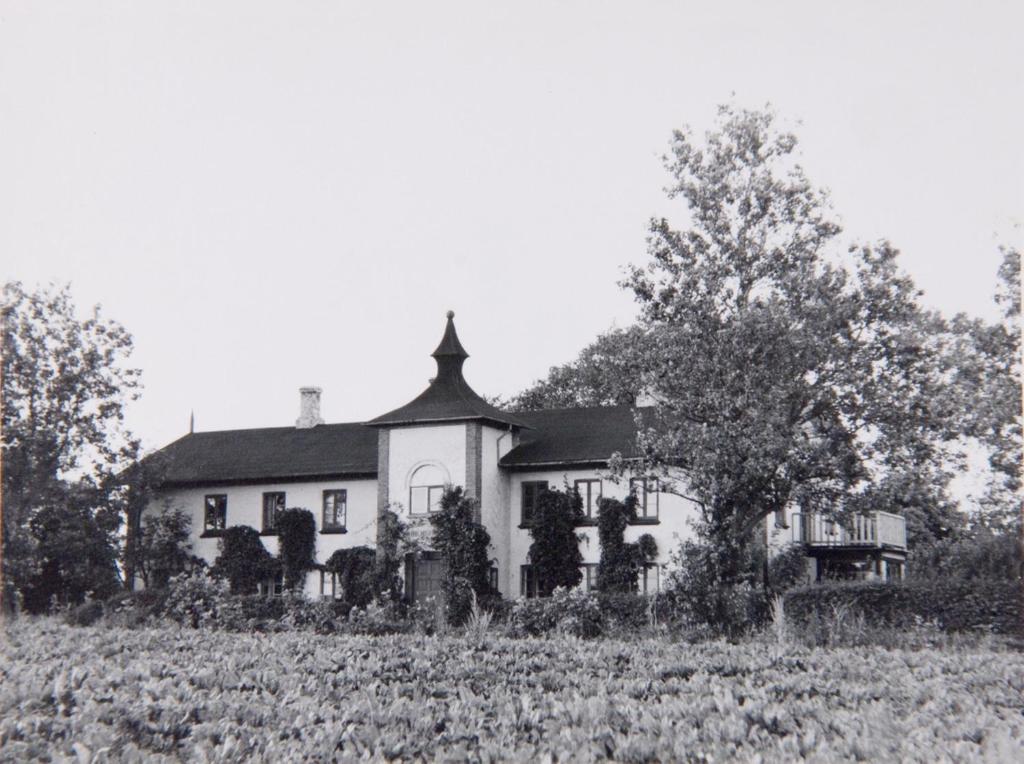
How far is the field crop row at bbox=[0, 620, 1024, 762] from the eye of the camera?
8438 millimetres

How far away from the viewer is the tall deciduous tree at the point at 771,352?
102ft

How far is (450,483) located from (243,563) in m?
7.94

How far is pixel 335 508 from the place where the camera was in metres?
42.9

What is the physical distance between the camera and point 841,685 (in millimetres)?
11617

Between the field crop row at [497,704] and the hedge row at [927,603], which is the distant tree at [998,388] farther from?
the field crop row at [497,704]

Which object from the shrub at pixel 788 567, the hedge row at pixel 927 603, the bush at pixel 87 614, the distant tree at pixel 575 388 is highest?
the distant tree at pixel 575 388

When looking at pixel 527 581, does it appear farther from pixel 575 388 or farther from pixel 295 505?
pixel 575 388

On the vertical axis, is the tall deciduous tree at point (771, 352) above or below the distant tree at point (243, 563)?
above

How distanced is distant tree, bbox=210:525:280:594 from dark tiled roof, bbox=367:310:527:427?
6.01 meters

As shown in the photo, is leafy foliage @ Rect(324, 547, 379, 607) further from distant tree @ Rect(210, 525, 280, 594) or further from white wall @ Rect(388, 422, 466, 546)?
distant tree @ Rect(210, 525, 280, 594)

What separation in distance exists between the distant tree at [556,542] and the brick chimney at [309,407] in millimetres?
12483

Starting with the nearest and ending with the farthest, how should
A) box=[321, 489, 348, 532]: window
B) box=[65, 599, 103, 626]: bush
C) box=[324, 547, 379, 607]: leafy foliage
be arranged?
box=[65, 599, 103, 626]: bush, box=[324, 547, 379, 607]: leafy foliage, box=[321, 489, 348, 532]: window

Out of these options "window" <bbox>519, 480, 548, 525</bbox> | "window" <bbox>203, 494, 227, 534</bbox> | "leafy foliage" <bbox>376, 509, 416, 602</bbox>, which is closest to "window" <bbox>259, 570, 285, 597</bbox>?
"window" <bbox>203, 494, 227, 534</bbox>

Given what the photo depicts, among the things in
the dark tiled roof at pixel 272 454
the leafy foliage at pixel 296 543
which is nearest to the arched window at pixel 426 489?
the dark tiled roof at pixel 272 454
